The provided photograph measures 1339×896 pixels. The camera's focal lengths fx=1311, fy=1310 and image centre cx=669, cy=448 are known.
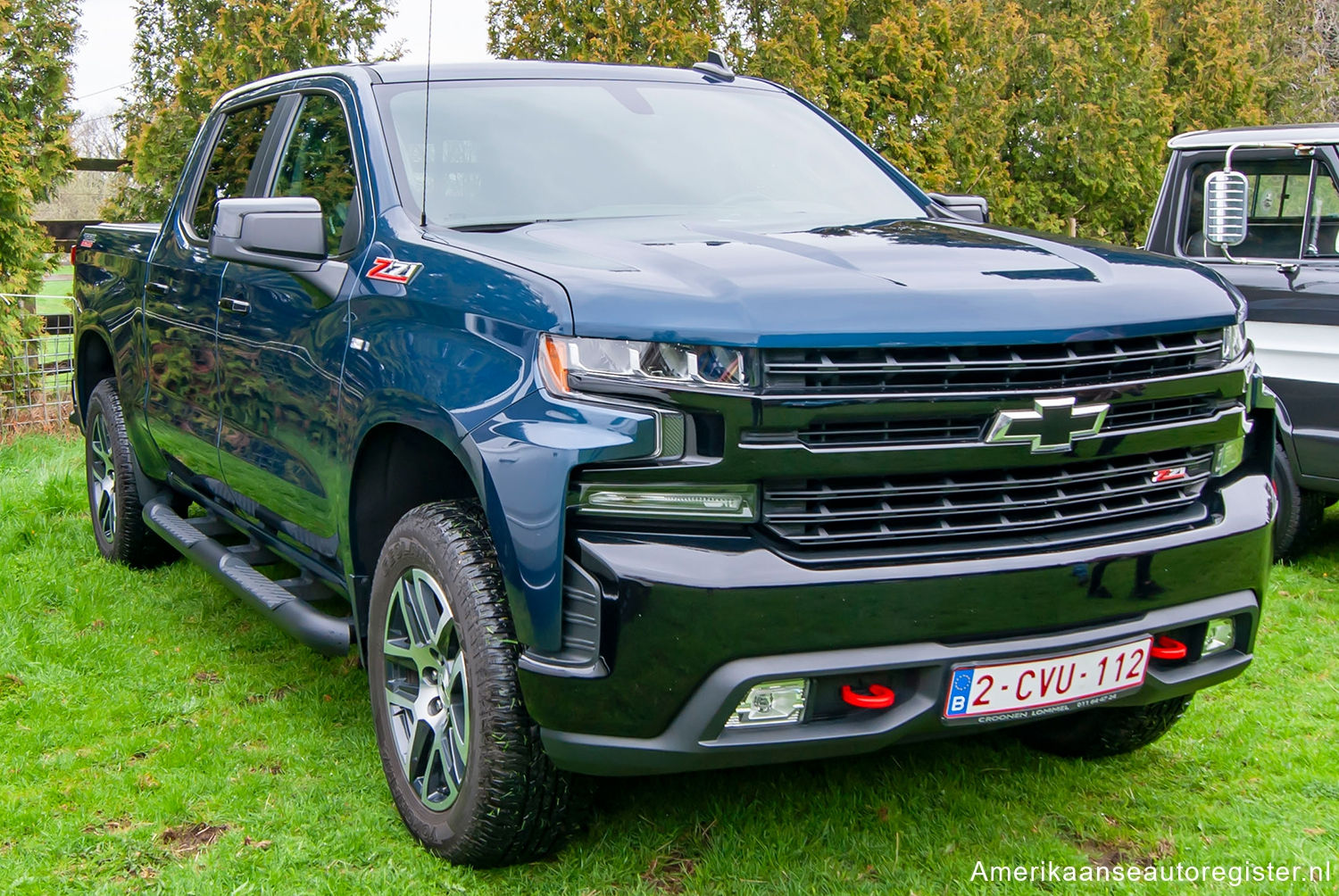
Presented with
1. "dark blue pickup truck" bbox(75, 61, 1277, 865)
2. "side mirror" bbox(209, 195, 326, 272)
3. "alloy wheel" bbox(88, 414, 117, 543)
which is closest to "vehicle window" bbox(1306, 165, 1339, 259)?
"dark blue pickup truck" bbox(75, 61, 1277, 865)

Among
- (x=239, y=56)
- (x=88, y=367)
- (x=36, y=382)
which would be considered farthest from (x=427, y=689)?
(x=239, y=56)

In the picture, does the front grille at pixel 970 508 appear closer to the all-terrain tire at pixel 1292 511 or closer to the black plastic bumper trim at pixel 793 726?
the black plastic bumper trim at pixel 793 726

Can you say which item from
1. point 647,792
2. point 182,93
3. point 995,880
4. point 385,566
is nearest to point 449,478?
point 385,566

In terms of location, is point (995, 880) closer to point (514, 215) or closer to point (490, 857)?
point (490, 857)

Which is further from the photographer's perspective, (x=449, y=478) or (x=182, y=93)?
(x=182, y=93)

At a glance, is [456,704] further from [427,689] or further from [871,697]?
[871,697]

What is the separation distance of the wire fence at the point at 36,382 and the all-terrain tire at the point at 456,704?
6.83 meters

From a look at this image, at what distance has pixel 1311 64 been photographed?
21.9m

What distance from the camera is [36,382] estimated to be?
9.33 metres

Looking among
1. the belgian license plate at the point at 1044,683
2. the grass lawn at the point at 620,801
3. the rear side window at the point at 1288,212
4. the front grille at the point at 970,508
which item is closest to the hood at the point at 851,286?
the front grille at the point at 970,508

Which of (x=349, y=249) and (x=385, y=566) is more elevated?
(x=349, y=249)

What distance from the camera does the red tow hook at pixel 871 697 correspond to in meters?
2.59

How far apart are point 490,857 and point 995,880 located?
3.82 ft

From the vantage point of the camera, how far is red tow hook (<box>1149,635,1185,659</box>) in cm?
294
